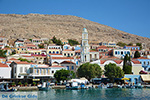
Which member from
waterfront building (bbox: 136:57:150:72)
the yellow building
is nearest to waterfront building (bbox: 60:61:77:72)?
waterfront building (bbox: 136:57:150:72)

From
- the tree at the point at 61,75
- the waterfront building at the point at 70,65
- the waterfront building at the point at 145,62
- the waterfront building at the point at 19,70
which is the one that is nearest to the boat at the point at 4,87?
the waterfront building at the point at 19,70

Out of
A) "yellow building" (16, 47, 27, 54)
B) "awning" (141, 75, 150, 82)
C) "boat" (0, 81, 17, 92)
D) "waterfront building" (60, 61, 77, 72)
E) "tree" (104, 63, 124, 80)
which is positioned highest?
"yellow building" (16, 47, 27, 54)

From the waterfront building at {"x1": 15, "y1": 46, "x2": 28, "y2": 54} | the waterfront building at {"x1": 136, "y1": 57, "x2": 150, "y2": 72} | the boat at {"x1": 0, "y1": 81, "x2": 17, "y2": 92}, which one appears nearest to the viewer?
the boat at {"x1": 0, "y1": 81, "x2": 17, "y2": 92}

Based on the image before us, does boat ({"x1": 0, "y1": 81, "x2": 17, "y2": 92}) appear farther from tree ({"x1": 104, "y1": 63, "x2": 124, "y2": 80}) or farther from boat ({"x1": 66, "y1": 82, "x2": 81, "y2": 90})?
tree ({"x1": 104, "y1": 63, "x2": 124, "y2": 80})

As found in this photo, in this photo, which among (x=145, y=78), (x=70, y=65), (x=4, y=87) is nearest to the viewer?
(x=4, y=87)

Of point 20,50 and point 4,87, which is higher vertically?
point 20,50

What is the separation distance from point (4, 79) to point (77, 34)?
125 m

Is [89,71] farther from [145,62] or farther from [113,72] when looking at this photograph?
[145,62]

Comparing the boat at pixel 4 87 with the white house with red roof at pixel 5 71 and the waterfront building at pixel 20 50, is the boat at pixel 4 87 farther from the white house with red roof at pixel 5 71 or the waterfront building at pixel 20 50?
the waterfront building at pixel 20 50

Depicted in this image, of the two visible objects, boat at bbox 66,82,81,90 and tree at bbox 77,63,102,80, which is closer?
boat at bbox 66,82,81,90

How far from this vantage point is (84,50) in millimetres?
77875

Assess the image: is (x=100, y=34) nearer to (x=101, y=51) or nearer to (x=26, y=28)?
(x=26, y=28)

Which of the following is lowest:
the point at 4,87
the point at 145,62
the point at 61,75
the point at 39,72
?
the point at 4,87

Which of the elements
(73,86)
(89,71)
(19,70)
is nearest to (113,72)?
(89,71)
